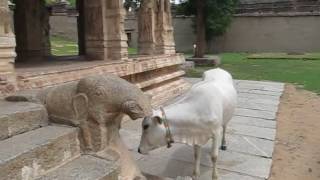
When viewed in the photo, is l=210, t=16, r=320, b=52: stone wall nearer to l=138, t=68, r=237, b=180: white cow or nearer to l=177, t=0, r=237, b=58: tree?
l=177, t=0, r=237, b=58: tree

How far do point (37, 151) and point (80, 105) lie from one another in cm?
67

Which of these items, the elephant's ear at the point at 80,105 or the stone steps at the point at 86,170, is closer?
the stone steps at the point at 86,170

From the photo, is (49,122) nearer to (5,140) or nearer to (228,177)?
(5,140)

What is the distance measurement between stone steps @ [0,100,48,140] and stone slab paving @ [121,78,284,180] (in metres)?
1.84

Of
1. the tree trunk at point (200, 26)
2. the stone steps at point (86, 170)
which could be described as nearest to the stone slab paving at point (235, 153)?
the stone steps at point (86, 170)

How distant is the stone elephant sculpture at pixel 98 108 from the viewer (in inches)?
139

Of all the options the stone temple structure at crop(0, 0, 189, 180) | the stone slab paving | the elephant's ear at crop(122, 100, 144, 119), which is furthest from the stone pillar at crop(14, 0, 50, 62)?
the elephant's ear at crop(122, 100, 144, 119)

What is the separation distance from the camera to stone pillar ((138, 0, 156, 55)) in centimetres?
1000

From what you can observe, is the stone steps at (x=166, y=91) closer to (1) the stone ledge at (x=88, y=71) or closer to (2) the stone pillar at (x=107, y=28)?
(1) the stone ledge at (x=88, y=71)

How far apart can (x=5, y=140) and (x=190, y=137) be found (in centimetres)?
211

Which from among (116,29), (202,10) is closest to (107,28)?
(116,29)

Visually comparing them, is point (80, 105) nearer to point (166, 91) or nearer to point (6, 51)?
point (6, 51)

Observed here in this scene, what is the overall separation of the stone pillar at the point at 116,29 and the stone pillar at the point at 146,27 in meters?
2.27

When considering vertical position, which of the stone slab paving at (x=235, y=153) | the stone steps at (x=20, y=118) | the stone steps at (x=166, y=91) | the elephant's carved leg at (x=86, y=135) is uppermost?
the stone steps at (x=20, y=118)
